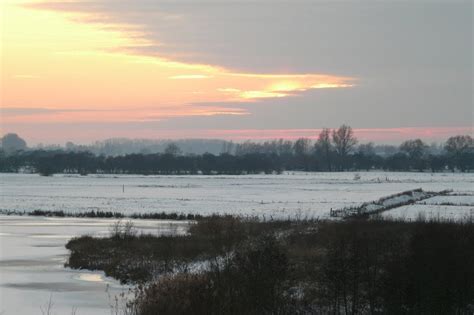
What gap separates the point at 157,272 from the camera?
22141mm

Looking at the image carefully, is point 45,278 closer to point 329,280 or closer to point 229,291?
point 329,280

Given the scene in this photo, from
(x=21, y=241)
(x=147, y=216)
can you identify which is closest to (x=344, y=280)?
(x=21, y=241)

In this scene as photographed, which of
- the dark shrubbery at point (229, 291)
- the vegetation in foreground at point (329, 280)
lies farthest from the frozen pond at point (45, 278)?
the dark shrubbery at point (229, 291)

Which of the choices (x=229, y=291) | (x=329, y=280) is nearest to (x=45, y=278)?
(x=329, y=280)

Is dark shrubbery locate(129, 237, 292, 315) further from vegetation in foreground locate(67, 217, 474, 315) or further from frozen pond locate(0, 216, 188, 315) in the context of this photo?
frozen pond locate(0, 216, 188, 315)

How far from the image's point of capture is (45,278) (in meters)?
21.2

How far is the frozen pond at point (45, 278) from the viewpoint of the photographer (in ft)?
55.7

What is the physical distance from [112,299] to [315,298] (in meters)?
6.09

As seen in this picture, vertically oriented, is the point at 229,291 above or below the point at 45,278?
above

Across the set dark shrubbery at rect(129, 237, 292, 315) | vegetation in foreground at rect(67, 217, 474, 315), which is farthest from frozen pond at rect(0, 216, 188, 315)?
dark shrubbery at rect(129, 237, 292, 315)

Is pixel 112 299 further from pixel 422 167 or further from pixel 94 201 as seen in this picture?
pixel 422 167

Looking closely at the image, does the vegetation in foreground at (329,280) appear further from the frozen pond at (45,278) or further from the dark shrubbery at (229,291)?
the frozen pond at (45,278)

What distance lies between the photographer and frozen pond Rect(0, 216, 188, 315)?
1697cm

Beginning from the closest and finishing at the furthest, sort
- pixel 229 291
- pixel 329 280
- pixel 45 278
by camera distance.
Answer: pixel 229 291 → pixel 329 280 → pixel 45 278
